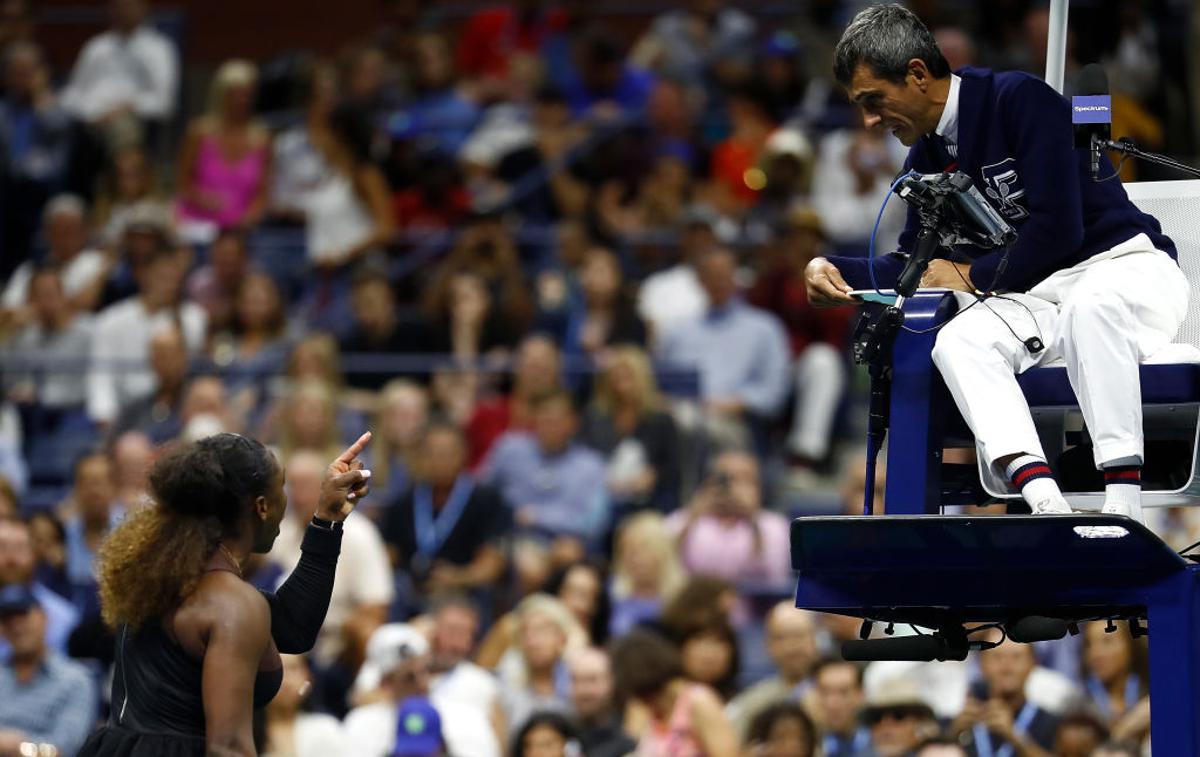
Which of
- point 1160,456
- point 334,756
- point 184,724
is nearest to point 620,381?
point 334,756

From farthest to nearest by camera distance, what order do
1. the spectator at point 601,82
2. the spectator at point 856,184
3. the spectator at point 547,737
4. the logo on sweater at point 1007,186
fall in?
the spectator at point 601,82, the spectator at point 856,184, the spectator at point 547,737, the logo on sweater at point 1007,186

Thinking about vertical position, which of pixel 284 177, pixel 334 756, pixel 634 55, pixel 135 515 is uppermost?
pixel 634 55

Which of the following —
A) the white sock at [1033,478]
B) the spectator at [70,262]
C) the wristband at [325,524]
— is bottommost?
the wristband at [325,524]

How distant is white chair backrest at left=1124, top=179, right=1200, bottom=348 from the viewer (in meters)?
5.92

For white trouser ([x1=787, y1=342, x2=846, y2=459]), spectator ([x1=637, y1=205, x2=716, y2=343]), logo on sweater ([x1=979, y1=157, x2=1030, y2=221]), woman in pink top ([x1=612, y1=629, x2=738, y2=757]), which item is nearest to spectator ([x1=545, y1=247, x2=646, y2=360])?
spectator ([x1=637, y1=205, x2=716, y2=343])

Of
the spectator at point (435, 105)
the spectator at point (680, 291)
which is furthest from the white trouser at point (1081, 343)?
the spectator at point (435, 105)

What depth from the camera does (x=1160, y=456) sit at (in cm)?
551

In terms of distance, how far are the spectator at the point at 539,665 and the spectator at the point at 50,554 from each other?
2452mm

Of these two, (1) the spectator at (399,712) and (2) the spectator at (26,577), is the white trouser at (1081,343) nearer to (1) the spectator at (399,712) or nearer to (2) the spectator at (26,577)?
(1) the spectator at (399,712)

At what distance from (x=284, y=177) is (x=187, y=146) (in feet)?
2.23

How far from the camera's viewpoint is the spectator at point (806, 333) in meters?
11.5

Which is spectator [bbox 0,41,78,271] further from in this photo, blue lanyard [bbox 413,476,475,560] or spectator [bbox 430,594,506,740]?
spectator [bbox 430,594,506,740]

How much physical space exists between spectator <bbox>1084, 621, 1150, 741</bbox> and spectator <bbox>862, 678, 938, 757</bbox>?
76 centimetres

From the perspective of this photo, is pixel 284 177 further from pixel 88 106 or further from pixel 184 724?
pixel 184 724
